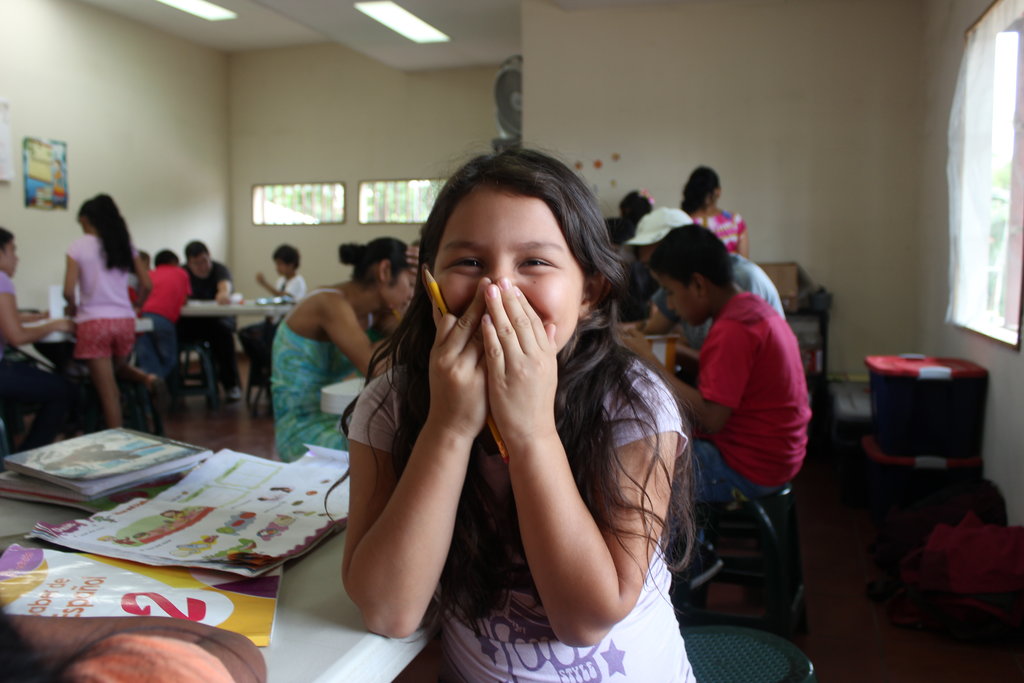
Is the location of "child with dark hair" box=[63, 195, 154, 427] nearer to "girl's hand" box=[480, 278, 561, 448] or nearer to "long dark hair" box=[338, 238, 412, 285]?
"long dark hair" box=[338, 238, 412, 285]

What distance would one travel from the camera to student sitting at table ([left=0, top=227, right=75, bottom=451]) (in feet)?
11.2

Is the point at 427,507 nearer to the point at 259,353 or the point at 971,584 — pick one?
the point at 971,584

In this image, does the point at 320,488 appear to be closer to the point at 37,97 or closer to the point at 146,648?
the point at 146,648

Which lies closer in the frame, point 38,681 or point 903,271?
point 38,681

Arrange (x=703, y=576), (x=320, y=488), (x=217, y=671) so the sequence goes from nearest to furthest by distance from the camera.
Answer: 1. (x=217, y=671)
2. (x=320, y=488)
3. (x=703, y=576)

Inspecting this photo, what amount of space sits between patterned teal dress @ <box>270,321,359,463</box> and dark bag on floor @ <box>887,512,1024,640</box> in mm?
1801

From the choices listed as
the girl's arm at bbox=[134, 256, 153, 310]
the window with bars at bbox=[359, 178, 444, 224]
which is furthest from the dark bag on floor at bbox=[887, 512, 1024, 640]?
the window with bars at bbox=[359, 178, 444, 224]

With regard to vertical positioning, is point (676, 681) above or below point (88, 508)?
below

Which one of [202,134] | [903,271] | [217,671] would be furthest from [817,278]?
[202,134]

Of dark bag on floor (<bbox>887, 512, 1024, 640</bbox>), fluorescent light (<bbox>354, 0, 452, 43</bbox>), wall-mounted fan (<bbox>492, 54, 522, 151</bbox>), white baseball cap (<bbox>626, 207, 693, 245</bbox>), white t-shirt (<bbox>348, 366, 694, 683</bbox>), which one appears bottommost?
dark bag on floor (<bbox>887, 512, 1024, 640</bbox>)

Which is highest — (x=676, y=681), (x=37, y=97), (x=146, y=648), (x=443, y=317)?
(x=37, y=97)

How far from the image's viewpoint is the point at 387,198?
8562mm

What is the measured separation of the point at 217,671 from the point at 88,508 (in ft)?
2.07

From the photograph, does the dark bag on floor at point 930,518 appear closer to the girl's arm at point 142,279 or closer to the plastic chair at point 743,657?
the plastic chair at point 743,657
